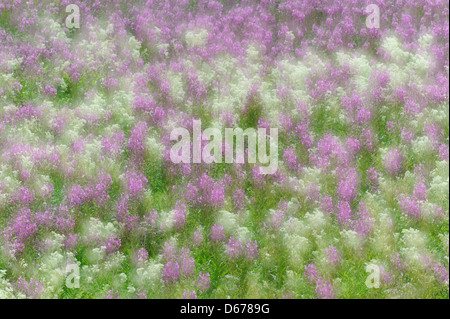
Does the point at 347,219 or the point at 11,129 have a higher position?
the point at 11,129

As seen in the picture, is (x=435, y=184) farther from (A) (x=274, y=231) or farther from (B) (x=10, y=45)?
(B) (x=10, y=45)

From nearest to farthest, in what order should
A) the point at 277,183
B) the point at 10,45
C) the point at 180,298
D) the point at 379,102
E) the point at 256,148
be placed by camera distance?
the point at 180,298
the point at 277,183
the point at 256,148
the point at 379,102
the point at 10,45

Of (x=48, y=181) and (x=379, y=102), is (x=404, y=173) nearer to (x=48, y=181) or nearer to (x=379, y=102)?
(x=379, y=102)

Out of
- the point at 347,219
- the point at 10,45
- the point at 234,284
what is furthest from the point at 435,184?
the point at 10,45

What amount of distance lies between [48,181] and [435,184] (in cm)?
418

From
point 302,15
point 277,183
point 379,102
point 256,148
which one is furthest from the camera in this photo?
point 302,15

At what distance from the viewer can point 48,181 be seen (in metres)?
6.69

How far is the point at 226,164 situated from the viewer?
272 inches

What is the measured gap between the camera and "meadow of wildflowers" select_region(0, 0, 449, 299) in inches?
221

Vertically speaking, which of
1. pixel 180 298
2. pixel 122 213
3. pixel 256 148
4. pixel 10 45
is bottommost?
pixel 180 298

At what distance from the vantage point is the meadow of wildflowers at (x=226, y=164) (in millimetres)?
5617

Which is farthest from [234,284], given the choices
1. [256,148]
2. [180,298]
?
[256,148]

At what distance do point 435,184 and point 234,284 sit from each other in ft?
7.93

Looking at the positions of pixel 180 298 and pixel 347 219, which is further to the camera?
pixel 347 219
